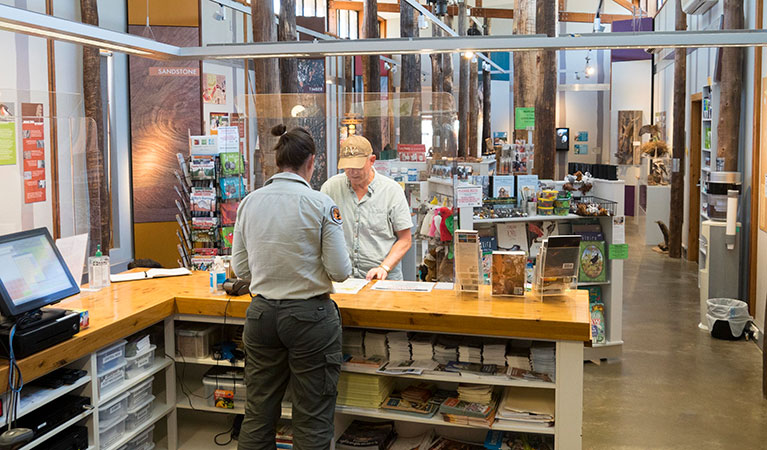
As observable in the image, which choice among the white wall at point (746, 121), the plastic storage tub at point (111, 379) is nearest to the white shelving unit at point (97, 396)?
the plastic storage tub at point (111, 379)

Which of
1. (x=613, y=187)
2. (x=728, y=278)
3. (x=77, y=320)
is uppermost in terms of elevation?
(x=613, y=187)

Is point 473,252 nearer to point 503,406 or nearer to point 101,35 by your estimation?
point 503,406

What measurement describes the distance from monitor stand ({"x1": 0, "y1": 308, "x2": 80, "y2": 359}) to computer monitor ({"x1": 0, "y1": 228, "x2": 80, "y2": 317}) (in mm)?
40

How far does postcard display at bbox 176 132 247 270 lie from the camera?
26.0 feet

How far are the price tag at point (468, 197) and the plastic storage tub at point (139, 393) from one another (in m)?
2.86

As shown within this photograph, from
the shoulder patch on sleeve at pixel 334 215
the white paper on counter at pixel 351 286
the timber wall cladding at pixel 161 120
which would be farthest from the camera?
the timber wall cladding at pixel 161 120

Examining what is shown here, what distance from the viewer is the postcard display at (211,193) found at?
312 inches

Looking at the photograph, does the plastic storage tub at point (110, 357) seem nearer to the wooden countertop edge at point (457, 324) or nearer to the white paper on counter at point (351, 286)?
the wooden countertop edge at point (457, 324)

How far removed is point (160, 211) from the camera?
9609mm

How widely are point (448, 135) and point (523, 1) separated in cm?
459

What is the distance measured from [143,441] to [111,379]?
0.57 metres

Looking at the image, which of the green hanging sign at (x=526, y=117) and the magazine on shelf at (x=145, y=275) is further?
the green hanging sign at (x=526, y=117)

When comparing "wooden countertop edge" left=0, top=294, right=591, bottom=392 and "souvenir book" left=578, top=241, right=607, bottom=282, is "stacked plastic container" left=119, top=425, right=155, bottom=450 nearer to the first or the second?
"wooden countertop edge" left=0, top=294, right=591, bottom=392

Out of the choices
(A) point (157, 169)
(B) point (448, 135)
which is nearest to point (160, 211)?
(A) point (157, 169)
